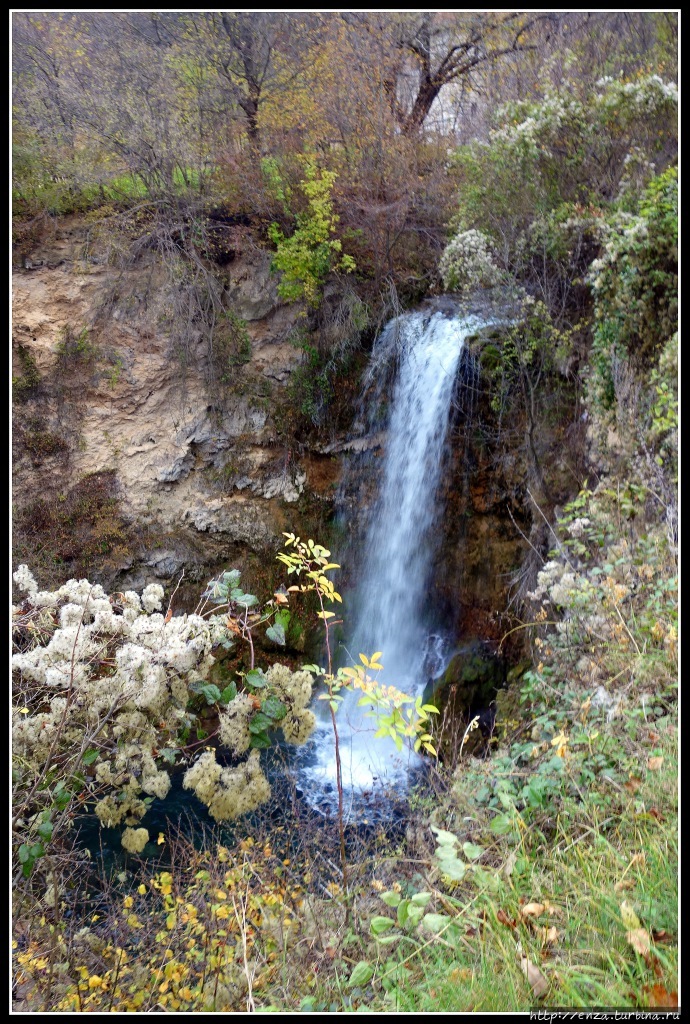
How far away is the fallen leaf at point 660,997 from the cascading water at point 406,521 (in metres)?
5.16

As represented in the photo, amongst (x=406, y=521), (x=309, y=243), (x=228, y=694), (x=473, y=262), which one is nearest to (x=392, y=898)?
(x=228, y=694)

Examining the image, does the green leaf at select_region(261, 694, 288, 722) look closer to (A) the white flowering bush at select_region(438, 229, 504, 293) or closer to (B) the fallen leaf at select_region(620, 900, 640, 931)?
(B) the fallen leaf at select_region(620, 900, 640, 931)

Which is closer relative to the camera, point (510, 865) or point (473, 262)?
point (510, 865)

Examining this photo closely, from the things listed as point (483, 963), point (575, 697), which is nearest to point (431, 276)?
point (575, 697)

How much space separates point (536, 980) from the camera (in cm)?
162

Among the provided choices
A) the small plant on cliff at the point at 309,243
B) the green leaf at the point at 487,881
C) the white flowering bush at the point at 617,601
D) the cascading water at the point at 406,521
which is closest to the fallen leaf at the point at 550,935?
the green leaf at the point at 487,881

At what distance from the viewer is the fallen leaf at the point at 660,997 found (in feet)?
4.79

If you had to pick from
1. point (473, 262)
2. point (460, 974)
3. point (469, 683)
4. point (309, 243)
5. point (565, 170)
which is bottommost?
point (469, 683)

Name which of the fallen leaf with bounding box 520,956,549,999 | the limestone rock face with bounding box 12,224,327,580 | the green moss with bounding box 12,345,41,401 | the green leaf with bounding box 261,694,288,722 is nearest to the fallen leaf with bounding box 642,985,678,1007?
the fallen leaf with bounding box 520,956,549,999

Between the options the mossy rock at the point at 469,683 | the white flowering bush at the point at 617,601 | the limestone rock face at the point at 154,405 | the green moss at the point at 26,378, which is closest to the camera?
the white flowering bush at the point at 617,601

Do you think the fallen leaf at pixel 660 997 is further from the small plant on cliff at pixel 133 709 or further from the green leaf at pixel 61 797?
the green leaf at pixel 61 797

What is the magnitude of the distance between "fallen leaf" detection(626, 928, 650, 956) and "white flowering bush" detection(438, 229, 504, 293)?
567 cm

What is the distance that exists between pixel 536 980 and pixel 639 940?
324 millimetres

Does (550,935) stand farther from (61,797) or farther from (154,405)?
(154,405)
